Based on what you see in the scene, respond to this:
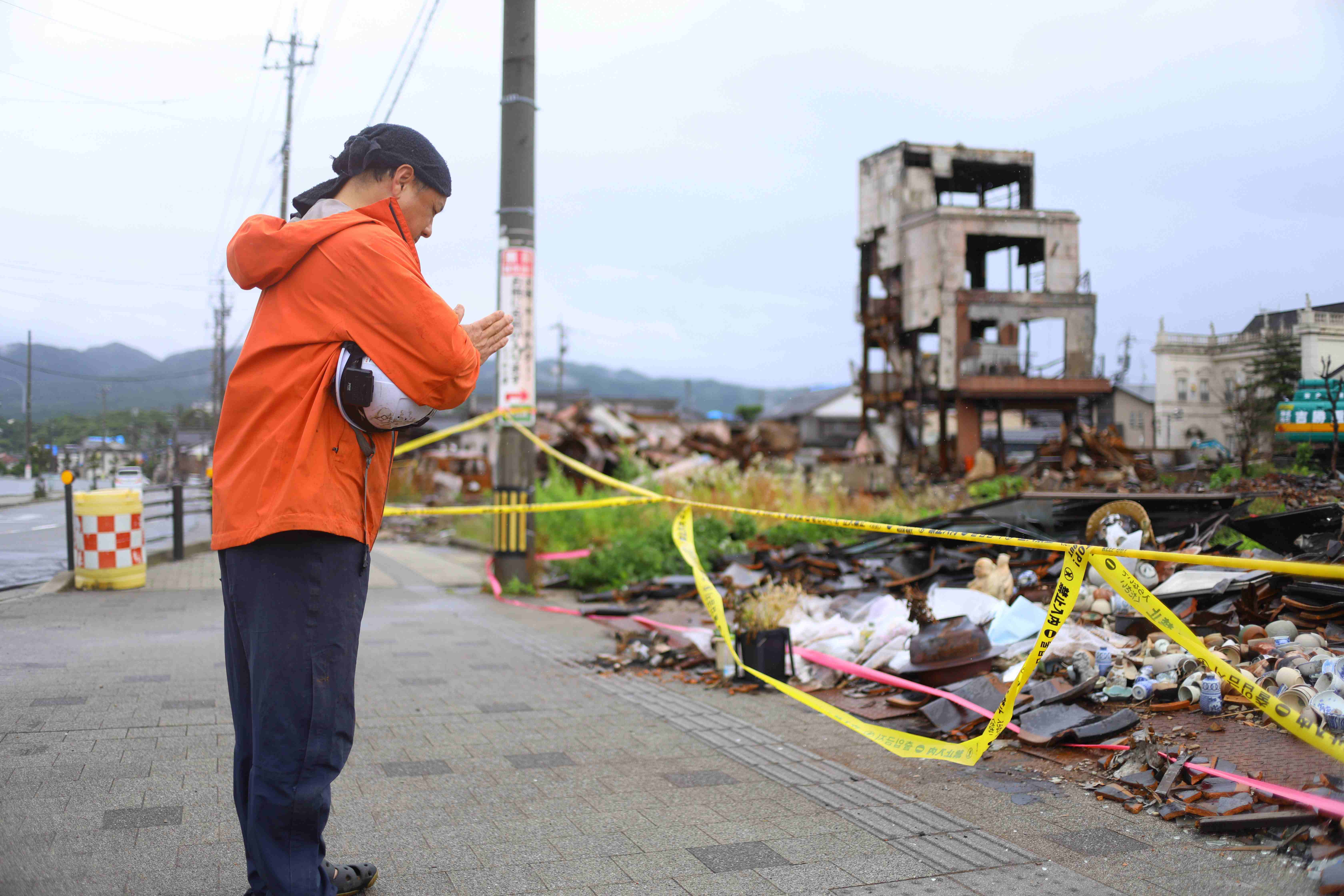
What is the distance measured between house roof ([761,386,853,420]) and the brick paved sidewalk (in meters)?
66.0

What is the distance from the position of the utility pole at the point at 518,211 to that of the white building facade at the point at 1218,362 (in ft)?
19.3

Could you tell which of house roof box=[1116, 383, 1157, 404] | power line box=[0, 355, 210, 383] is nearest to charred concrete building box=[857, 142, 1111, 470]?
house roof box=[1116, 383, 1157, 404]

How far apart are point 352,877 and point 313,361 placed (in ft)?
4.83

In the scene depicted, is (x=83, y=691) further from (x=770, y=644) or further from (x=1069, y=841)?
(x=1069, y=841)

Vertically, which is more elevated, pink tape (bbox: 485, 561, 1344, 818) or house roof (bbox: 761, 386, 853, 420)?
house roof (bbox: 761, 386, 853, 420)

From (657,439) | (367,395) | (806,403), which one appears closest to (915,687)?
(367,395)

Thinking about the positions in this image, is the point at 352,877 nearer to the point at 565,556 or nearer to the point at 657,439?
the point at 565,556

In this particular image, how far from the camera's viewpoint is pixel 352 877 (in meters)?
2.65

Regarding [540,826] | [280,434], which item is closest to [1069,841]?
[540,826]

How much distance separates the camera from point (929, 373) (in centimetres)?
3597

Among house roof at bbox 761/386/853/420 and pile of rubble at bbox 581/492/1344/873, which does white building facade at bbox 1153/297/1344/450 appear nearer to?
pile of rubble at bbox 581/492/1344/873

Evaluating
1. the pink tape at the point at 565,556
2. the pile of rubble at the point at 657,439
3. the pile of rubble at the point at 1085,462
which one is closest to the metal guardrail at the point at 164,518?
the pink tape at the point at 565,556

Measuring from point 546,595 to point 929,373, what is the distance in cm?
2852

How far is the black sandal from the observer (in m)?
2.62
